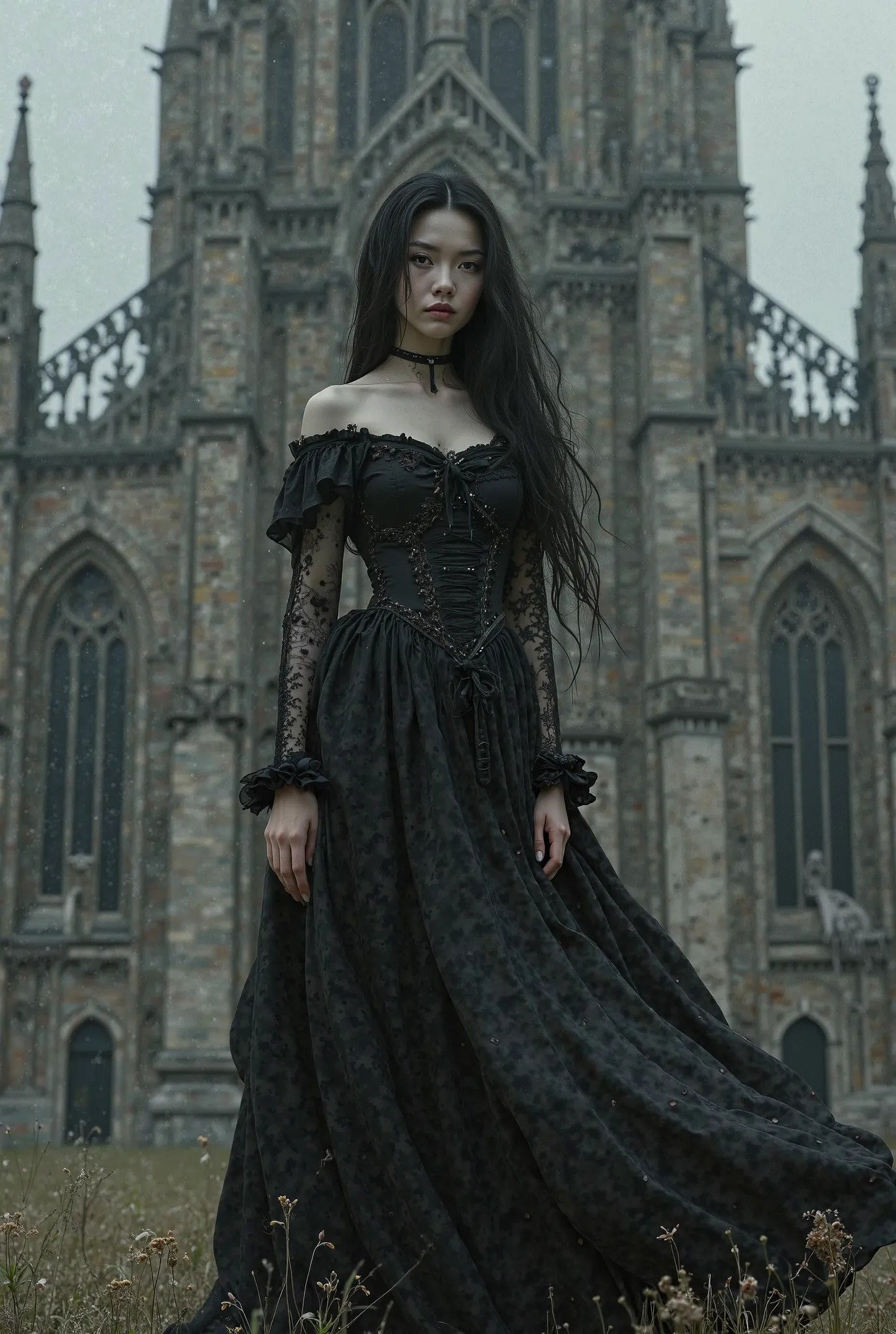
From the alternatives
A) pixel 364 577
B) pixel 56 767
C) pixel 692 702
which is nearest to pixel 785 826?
pixel 692 702

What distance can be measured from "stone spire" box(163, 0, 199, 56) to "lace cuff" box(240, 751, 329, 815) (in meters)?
25.2

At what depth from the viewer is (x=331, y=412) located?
3.54 meters

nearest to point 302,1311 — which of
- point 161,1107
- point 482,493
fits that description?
point 482,493

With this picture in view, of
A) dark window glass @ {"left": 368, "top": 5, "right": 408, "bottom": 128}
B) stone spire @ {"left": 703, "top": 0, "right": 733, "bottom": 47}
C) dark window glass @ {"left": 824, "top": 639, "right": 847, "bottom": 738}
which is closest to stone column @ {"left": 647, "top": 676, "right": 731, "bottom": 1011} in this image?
dark window glass @ {"left": 824, "top": 639, "right": 847, "bottom": 738}

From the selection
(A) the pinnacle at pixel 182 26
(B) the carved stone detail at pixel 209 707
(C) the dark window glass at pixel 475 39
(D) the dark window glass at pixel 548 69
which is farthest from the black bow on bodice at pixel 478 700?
(A) the pinnacle at pixel 182 26

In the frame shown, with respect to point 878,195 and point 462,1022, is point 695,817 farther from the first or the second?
point 462,1022

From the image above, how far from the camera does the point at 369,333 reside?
3664 millimetres

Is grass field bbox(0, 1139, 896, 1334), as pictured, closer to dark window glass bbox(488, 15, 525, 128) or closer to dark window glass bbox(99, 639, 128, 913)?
dark window glass bbox(99, 639, 128, 913)

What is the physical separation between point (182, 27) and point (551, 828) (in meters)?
26.4

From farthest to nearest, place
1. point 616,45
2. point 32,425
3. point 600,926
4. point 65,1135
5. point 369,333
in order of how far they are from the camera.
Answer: point 616,45, point 32,425, point 65,1135, point 369,333, point 600,926

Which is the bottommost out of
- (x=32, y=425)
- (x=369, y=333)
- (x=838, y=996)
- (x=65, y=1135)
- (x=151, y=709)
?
(x=65, y=1135)

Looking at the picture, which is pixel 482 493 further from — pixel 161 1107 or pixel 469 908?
pixel 161 1107

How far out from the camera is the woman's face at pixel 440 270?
3541 millimetres

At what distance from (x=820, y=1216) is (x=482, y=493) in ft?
5.43
